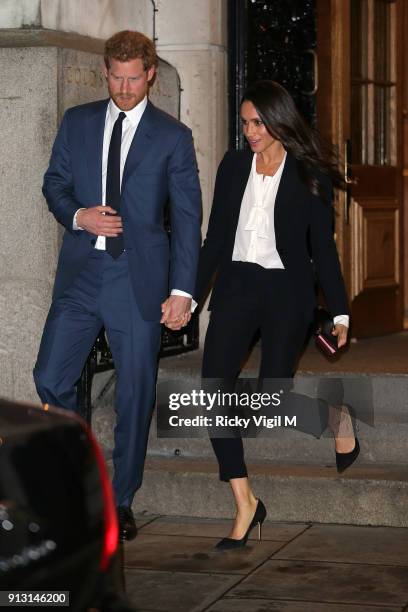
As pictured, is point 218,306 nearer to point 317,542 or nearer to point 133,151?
point 133,151

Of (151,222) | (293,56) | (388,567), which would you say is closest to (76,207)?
(151,222)

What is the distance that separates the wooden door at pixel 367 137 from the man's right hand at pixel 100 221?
10.8ft

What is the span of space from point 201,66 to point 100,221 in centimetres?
285

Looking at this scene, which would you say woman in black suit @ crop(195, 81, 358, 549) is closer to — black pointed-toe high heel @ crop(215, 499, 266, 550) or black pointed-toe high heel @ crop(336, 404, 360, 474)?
black pointed-toe high heel @ crop(215, 499, 266, 550)

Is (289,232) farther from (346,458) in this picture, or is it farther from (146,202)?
(346,458)

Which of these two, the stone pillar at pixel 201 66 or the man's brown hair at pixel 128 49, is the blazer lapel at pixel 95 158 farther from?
the stone pillar at pixel 201 66

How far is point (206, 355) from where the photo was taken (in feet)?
20.3

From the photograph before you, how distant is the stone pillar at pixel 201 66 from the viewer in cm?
860

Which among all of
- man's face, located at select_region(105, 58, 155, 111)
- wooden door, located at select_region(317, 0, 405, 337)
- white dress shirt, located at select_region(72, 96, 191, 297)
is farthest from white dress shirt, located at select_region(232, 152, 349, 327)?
wooden door, located at select_region(317, 0, 405, 337)

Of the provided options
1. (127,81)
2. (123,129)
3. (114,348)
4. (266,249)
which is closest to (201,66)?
(123,129)

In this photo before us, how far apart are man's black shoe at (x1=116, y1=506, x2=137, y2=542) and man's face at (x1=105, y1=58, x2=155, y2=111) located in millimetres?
1795

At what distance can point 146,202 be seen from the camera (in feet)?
20.3

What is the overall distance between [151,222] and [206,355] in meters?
0.65

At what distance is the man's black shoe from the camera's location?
6102mm
